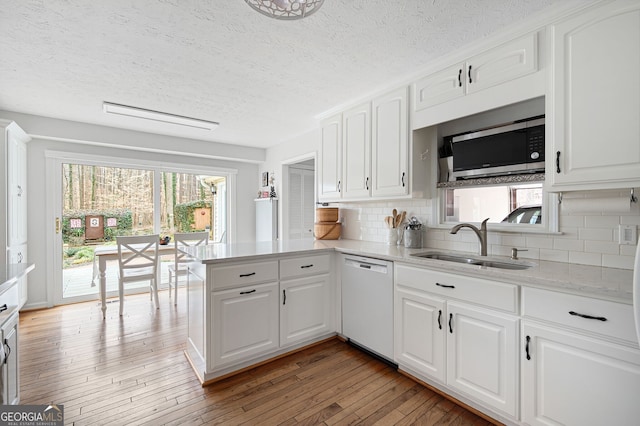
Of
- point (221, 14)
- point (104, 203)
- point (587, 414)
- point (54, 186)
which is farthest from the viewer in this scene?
point (104, 203)

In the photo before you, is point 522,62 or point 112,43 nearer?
point 522,62

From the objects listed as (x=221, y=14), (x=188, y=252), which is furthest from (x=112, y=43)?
(x=188, y=252)

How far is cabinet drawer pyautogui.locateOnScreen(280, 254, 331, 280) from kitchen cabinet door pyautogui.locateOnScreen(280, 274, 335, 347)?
5cm

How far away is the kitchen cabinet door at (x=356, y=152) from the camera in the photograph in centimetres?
289

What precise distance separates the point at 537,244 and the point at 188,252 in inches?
105

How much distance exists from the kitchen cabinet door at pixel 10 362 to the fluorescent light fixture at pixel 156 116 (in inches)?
92.8

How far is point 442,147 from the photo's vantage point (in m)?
2.58

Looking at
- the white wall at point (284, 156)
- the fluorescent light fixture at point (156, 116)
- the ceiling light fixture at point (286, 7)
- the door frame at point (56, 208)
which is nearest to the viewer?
the ceiling light fixture at point (286, 7)

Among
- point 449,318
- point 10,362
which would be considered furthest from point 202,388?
point 449,318

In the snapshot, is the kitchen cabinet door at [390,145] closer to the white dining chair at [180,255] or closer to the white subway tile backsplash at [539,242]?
the white subway tile backsplash at [539,242]

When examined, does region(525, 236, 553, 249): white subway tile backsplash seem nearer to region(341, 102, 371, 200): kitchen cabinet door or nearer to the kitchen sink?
the kitchen sink

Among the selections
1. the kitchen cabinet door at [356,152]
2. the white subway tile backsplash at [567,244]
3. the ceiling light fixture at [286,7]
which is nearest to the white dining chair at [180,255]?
the kitchen cabinet door at [356,152]

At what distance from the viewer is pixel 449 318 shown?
6.16 ft

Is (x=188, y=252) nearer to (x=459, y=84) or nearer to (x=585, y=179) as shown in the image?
(x=459, y=84)
